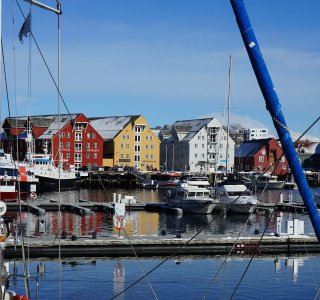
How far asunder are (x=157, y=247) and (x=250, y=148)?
111108mm

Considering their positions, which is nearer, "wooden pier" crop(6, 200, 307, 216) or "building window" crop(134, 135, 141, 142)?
"wooden pier" crop(6, 200, 307, 216)

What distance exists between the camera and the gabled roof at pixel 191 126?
5472 inches

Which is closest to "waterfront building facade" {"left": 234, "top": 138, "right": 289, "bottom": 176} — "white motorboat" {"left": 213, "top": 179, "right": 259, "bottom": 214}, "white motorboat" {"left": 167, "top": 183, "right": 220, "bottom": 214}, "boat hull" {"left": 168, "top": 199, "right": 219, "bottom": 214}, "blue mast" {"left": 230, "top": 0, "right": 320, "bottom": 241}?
"white motorboat" {"left": 213, "top": 179, "right": 259, "bottom": 214}

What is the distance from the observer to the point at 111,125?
442ft

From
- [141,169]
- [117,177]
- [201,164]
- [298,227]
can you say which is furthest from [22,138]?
[298,227]

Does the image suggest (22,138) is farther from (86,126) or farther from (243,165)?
(243,165)

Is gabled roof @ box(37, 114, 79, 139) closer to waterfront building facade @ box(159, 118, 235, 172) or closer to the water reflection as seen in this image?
waterfront building facade @ box(159, 118, 235, 172)

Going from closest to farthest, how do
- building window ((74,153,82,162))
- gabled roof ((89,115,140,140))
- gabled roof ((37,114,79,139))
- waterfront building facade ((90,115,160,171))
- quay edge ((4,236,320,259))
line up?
quay edge ((4,236,320,259))
gabled roof ((37,114,79,139))
building window ((74,153,82,162))
waterfront building facade ((90,115,160,171))
gabled roof ((89,115,140,140))

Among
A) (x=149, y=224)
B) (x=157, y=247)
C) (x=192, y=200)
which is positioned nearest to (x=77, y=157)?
(x=192, y=200)

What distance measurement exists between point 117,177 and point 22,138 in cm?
1918

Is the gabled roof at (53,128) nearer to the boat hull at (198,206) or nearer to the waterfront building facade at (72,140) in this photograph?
the waterfront building facade at (72,140)

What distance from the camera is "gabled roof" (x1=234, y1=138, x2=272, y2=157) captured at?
457ft

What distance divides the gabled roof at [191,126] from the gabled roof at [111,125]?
1351cm

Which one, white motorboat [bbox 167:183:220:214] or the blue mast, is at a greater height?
the blue mast
